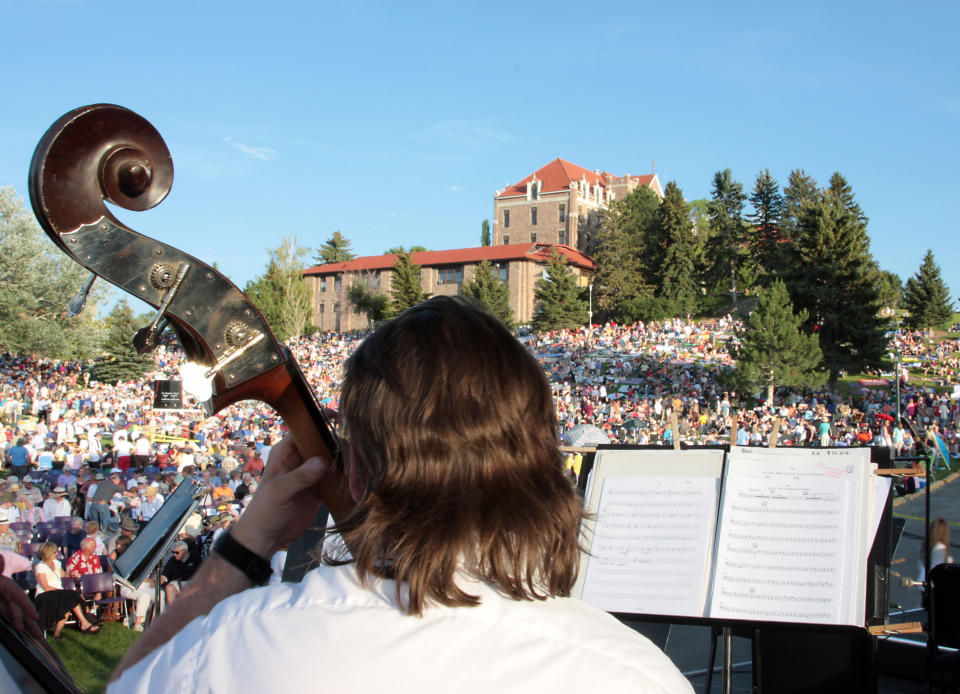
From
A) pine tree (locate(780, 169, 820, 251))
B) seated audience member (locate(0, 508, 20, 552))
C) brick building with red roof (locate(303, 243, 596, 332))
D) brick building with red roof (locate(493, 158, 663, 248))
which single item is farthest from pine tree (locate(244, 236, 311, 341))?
seated audience member (locate(0, 508, 20, 552))

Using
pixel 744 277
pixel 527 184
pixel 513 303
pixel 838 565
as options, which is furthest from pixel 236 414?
pixel 527 184

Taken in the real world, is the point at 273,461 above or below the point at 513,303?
below

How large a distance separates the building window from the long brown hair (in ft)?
230

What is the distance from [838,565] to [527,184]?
8346 cm

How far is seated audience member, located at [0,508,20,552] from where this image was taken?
28.7ft

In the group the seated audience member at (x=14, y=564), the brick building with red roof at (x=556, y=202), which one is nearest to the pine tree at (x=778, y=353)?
the seated audience member at (x=14, y=564)

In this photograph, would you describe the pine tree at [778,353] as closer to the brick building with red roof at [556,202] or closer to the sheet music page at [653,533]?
the sheet music page at [653,533]

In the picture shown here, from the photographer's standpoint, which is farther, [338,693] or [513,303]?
[513,303]

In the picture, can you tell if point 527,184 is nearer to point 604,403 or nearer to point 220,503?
point 604,403

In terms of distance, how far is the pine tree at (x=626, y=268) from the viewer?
197 ft

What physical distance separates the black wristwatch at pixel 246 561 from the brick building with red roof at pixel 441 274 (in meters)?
62.6

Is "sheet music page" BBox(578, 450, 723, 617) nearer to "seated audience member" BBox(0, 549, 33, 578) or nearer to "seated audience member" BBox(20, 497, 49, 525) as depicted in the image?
"seated audience member" BBox(0, 549, 33, 578)

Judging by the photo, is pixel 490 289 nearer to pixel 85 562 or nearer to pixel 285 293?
pixel 285 293

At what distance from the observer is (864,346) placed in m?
38.8
